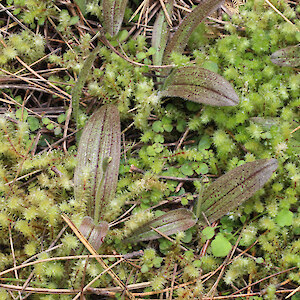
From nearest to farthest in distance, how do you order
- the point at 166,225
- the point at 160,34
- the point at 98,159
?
the point at 166,225, the point at 98,159, the point at 160,34

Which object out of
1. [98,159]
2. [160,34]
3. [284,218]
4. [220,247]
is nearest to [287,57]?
[160,34]

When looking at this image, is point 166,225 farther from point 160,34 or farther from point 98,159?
point 160,34

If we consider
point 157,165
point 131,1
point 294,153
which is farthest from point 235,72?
point 131,1

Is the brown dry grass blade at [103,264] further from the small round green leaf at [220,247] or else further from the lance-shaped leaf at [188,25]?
the lance-shaped leaf at [188,25]

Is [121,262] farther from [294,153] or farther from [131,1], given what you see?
[131,1]

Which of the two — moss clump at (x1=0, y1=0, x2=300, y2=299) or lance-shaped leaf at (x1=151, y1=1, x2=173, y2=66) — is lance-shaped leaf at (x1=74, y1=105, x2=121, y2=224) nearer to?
moss clump at (x1=0, y1=0, x2=300, y2=299)
